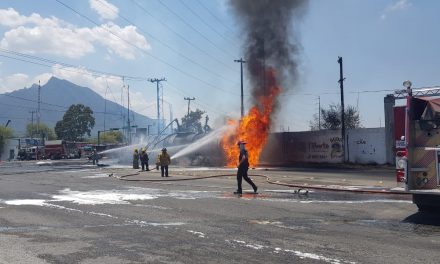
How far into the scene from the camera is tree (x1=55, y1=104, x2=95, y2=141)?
11681 centimetres

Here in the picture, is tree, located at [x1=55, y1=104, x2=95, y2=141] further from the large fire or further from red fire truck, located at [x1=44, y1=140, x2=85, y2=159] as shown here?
the large fire

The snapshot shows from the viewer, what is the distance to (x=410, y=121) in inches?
370

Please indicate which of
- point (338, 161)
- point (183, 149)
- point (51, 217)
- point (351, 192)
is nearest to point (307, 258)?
point (51, 217)

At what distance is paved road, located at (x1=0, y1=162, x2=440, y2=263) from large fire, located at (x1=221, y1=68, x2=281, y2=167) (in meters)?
17.4

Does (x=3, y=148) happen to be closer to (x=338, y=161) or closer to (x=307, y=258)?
(x=338, y=161)

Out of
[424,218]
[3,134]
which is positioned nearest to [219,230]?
[424,218]

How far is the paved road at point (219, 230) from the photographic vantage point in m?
6.35

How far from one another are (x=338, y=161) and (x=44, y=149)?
5200cm

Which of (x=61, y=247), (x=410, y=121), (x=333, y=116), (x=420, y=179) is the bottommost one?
(x=61, y=247)

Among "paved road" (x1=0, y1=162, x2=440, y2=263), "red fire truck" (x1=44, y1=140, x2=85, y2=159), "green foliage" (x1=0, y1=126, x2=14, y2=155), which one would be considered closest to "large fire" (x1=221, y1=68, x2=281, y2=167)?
"paved road" (x1=0, y1=162, x2=440, y2=263)

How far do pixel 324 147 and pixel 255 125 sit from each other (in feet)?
23.1

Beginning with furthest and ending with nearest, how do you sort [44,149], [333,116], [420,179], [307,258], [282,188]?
[44,149]
[333,116]
[282,188]
[420,179]
[307,258]

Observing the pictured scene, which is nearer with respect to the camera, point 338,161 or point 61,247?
point 61,247

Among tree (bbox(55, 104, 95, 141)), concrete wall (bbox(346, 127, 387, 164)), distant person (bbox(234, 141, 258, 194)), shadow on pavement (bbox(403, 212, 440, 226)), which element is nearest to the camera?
shadow on pavement (bbox(403, 212, 440, 226))
